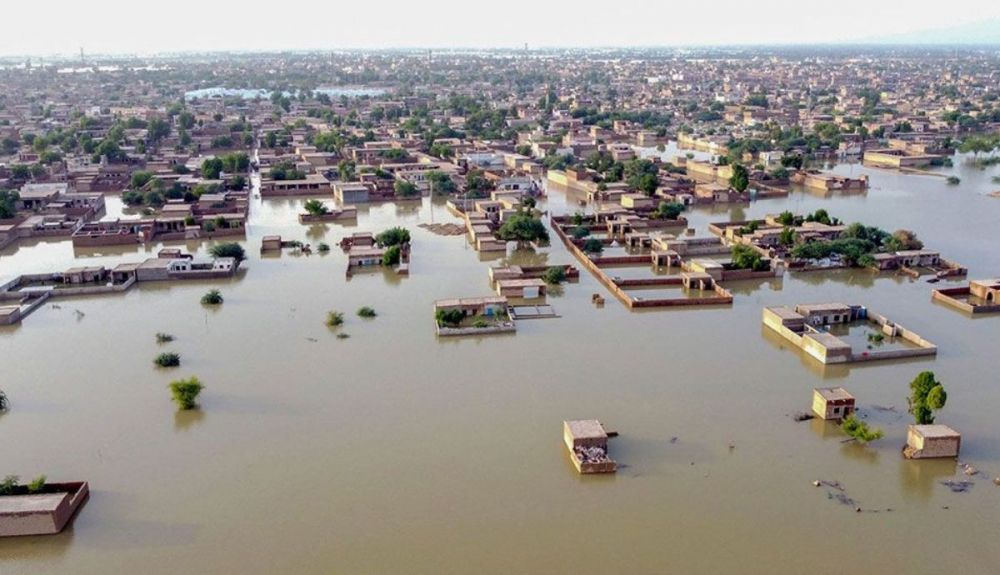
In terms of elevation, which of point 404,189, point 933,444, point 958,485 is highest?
point 404,189

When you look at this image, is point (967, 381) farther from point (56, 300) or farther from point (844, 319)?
point (56, 300)

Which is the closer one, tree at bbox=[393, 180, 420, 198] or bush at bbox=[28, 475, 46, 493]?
bush at bbox=[28, 475, 46, 493]

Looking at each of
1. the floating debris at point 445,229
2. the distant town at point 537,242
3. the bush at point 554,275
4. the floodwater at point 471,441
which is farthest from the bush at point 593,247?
the floating debris at point 445,229

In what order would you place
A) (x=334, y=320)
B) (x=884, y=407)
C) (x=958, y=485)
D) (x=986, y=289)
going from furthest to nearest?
(x=986, y=289), (x=334, y=320), (x=884, y=407), (x=958, y=485)

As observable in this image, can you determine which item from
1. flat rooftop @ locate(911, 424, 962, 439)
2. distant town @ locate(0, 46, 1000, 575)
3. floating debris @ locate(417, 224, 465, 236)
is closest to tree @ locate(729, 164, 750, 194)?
distant town @ locate(0, 46, 1000, 575)

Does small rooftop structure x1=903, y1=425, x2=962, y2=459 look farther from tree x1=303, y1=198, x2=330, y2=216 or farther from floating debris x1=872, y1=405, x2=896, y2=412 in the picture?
tree x1=303, y1=198, x2=330, y2=216

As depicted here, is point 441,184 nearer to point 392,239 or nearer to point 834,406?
point 392,239

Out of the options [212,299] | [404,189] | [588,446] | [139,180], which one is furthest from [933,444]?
[139,180]
